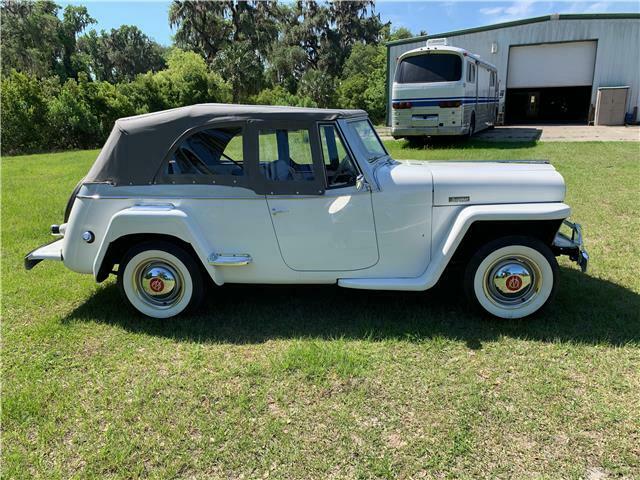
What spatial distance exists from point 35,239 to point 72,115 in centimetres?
1554

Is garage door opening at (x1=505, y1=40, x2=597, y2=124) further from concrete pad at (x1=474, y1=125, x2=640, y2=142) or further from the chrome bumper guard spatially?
the chrome bumper guard

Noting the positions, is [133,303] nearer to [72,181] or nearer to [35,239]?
[35,239]

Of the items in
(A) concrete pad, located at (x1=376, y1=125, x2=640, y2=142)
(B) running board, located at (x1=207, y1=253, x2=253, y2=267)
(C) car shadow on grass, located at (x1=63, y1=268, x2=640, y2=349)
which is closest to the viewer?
(C) car shadow on grass, located at (x1=63, y1=268, x2=640, y2=349)

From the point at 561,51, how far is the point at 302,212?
68.6 ft

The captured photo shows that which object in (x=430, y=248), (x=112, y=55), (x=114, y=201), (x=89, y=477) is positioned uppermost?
(x=112, y=55)

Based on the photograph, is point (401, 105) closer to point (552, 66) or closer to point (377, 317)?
point (377, 317)

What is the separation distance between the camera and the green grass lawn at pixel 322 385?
2514 mm

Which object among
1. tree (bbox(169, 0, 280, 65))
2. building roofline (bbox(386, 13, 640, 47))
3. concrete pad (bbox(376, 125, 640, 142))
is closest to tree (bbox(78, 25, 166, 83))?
tree (bbox(169, 0, 280, 65))

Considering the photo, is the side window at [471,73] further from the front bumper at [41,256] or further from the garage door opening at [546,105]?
the front bumper at [41,256]

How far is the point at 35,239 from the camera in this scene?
6703mm

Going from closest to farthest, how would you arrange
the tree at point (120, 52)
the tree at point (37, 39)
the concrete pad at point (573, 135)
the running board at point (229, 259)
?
the running board at point (229, 259), the concrete pad at point (573, 135), the tree at point (37, 39), the tree at point (120, 52)

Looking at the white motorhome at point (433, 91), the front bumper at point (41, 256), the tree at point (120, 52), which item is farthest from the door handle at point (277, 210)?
the tree at point (120, 52)

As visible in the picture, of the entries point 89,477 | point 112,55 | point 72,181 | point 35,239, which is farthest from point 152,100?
point 112,55

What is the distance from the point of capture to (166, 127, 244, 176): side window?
3799mm
